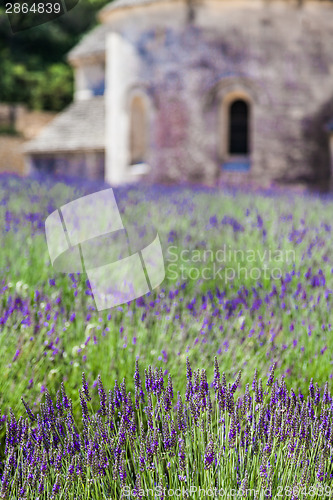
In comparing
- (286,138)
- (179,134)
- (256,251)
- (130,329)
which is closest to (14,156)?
(179,134)

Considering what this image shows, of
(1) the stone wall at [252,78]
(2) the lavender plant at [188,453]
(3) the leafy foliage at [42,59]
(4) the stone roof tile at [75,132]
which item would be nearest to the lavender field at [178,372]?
(2) the lavender plant at [188,453]

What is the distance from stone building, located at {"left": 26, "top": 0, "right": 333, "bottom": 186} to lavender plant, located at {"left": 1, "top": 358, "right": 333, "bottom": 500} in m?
12.0

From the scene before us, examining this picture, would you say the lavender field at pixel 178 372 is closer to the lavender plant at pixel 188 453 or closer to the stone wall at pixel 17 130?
the lavender plant at pixel 188 453

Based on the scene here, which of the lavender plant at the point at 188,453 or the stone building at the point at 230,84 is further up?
the stone building at the point at 230,84

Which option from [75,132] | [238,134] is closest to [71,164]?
[75,132]

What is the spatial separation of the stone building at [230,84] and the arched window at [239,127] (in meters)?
0.03

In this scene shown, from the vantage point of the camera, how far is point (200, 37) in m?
14.2

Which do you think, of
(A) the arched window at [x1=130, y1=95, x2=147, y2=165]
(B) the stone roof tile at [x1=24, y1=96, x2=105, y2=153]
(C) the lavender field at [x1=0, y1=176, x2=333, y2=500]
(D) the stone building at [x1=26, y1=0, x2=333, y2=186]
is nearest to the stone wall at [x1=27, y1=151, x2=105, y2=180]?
(B) the stone roof tile at [x1=24, y1=96, x2=105, y2=153]

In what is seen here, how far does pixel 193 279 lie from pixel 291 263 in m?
0.80

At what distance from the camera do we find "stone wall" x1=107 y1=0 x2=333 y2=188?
46.5 ft

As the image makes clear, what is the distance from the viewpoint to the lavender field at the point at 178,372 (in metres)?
1.97

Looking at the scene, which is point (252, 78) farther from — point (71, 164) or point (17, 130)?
point (17, 130)

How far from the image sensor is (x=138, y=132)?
15828 mm

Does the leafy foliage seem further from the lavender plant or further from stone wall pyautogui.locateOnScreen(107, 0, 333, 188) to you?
the lavender plant
